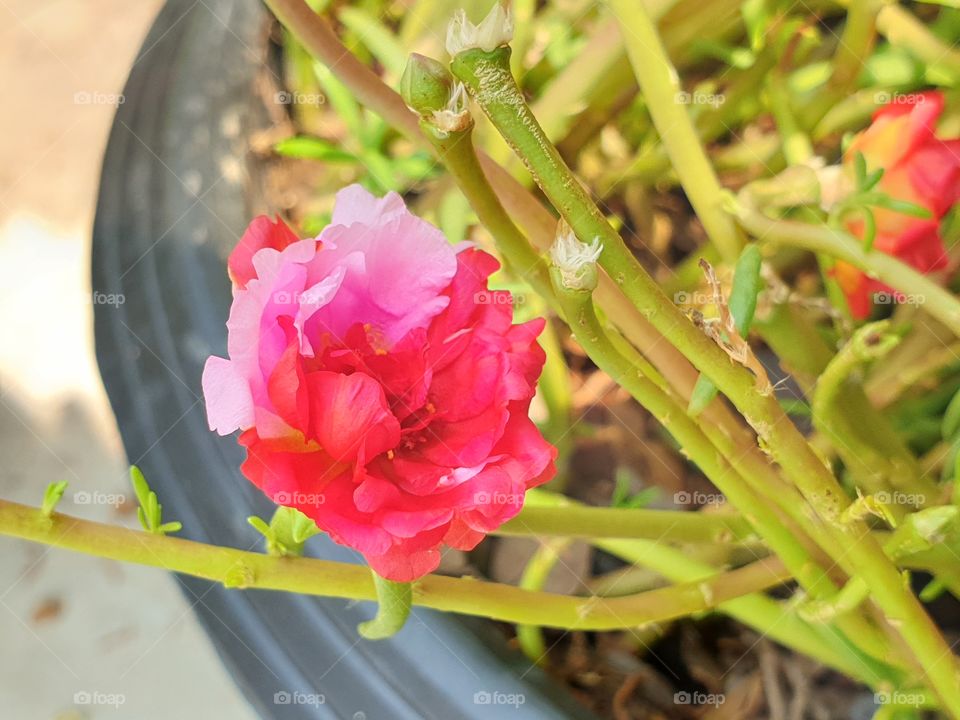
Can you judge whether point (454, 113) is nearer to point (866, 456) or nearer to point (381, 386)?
point (381, 386)

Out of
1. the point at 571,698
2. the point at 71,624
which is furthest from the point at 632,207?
the point at 71,624

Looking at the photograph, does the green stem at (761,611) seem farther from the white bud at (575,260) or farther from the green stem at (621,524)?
the white bud at (575,260)

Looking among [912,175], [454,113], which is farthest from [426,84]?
[912,175]

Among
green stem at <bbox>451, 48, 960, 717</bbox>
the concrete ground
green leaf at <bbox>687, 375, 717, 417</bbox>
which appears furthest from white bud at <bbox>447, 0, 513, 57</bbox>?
the concrete ground

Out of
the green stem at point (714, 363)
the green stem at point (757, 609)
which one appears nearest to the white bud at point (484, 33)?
the green stem at point (714, 363)

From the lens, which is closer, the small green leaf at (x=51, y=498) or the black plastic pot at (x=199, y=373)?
the small green leaf at (x=51, y=498)

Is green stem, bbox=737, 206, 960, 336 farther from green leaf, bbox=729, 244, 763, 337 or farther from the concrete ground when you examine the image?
the concrete ground

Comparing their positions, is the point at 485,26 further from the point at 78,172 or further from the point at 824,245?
the point at 78,172
